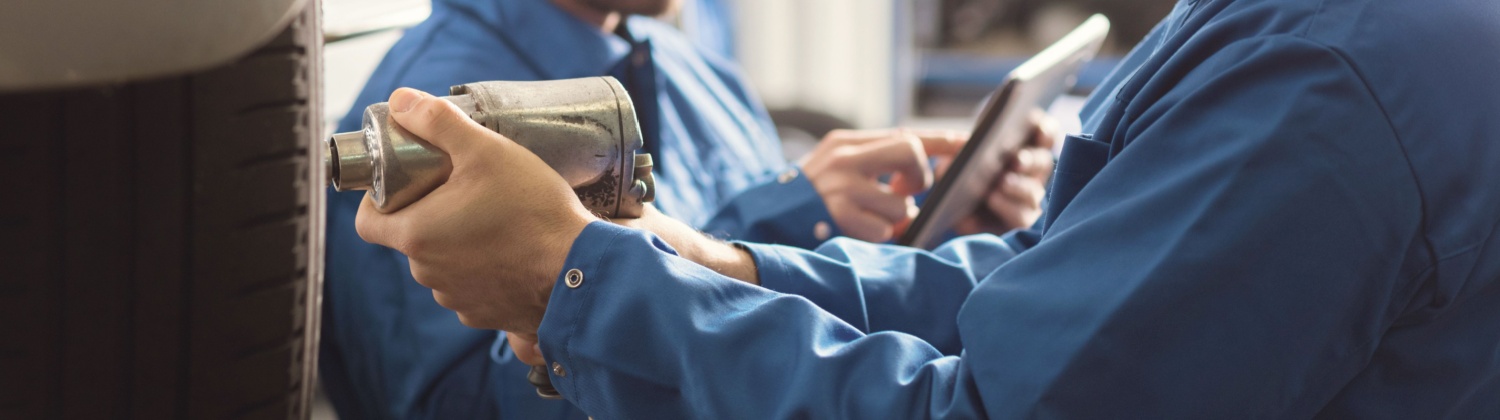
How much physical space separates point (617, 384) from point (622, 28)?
856 millimetres

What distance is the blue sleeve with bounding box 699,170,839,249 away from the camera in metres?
1.15

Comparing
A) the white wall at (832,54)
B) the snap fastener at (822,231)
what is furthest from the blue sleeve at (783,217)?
the white wall at (832,54)

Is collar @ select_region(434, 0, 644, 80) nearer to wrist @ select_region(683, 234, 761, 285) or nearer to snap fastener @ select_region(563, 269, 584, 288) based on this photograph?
wrist @ select_region(683, 234, 761, 285)

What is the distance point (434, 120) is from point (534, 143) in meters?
0.07

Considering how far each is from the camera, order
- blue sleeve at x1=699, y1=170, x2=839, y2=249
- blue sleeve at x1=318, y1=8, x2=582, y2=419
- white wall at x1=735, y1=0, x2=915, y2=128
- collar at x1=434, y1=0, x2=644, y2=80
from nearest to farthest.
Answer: blue sleeve at x1=318, y1=8, x2=582, y2=419
blue sleeve at x1=699, y1=170, x2=839, y2=249
collar at x1=434, y1=0, x2=644, y2=80
white wall at x1=735, y1=0, x2=915, y2=128

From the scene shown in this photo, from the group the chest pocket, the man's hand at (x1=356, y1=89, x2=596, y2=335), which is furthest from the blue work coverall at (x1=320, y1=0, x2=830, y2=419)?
the chest pocket

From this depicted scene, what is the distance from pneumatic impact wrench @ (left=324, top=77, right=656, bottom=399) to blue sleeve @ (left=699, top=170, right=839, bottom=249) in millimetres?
433

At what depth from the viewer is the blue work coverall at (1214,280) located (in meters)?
0.54

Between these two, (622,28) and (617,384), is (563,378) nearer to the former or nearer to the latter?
(617,384)

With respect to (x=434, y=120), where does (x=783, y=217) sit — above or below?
below

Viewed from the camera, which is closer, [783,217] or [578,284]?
[578,284]

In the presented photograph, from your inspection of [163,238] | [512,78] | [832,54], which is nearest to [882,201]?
[512,78]

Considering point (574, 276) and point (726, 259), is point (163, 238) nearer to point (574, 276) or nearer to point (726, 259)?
point (574, 276)

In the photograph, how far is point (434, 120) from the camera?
618mm
